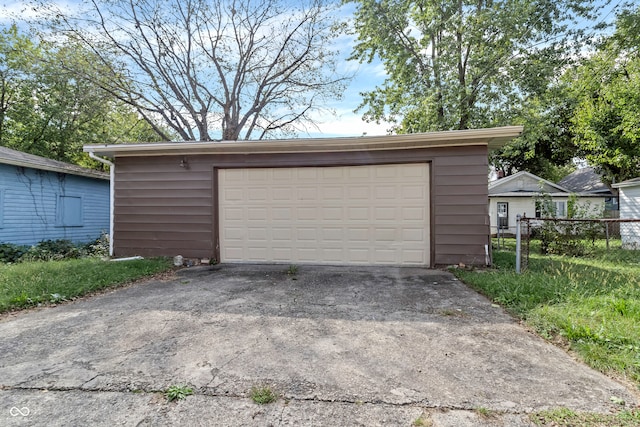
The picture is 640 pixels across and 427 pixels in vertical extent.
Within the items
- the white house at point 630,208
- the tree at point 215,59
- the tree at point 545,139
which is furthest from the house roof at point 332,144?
the white house at point 630,208

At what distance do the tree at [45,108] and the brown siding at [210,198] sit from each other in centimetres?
795

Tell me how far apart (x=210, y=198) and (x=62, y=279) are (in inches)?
107

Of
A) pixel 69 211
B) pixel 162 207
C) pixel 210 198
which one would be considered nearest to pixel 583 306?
pixel 210 198

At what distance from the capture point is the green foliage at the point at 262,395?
1743 millimetres

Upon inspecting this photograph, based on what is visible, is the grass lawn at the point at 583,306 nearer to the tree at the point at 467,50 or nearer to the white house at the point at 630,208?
the tree at the point at 467,50

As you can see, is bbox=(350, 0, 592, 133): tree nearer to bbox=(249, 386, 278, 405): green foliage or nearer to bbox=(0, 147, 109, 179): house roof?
bbox=(249, 386, 278, 405): green foliage

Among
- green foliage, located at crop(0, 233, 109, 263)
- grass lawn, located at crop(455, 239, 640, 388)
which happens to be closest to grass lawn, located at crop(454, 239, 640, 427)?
grass lawn, located at crop(455, 239, 640, 388)

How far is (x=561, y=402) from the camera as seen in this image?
1.72 meters

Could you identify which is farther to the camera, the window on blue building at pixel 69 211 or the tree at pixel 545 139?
the tree at pixel 545 139

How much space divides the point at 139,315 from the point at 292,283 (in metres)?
2.03

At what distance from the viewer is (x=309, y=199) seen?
6.25 metres

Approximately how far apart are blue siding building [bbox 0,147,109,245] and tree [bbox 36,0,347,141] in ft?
13.2

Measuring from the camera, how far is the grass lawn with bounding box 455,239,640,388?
2.23m

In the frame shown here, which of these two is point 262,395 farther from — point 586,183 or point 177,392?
point 586,183
